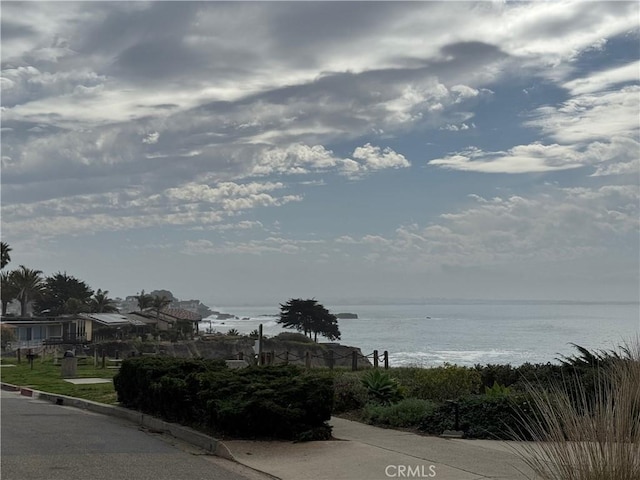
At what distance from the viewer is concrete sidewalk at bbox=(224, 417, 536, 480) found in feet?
29.5

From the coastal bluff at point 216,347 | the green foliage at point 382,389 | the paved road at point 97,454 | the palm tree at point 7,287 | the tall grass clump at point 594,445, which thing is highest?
the palm tree at point 7,287

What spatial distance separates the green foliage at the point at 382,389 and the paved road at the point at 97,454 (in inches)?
170

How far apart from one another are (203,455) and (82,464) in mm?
1773

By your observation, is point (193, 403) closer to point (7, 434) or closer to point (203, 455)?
point (203, 455)

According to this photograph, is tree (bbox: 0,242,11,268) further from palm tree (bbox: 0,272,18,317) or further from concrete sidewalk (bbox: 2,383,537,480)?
concrete sidewalk (bbox: 2,383,537,480)

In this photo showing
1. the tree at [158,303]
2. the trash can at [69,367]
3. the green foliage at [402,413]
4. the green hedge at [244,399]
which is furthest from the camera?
the tree at [158,303]

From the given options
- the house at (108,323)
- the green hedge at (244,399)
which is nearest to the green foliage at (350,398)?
the green hedge at (244,399)

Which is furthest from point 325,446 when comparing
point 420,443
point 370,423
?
point 370,423

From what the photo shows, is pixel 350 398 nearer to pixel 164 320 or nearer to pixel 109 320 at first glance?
pixel 109 320

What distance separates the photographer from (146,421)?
1440cm

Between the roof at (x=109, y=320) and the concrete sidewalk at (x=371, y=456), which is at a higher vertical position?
the roof at (x=109, y=320)

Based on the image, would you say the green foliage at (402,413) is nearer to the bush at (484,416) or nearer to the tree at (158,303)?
the bush at (484,416)

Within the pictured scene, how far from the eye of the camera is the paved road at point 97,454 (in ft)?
31.0

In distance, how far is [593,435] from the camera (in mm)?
5367
